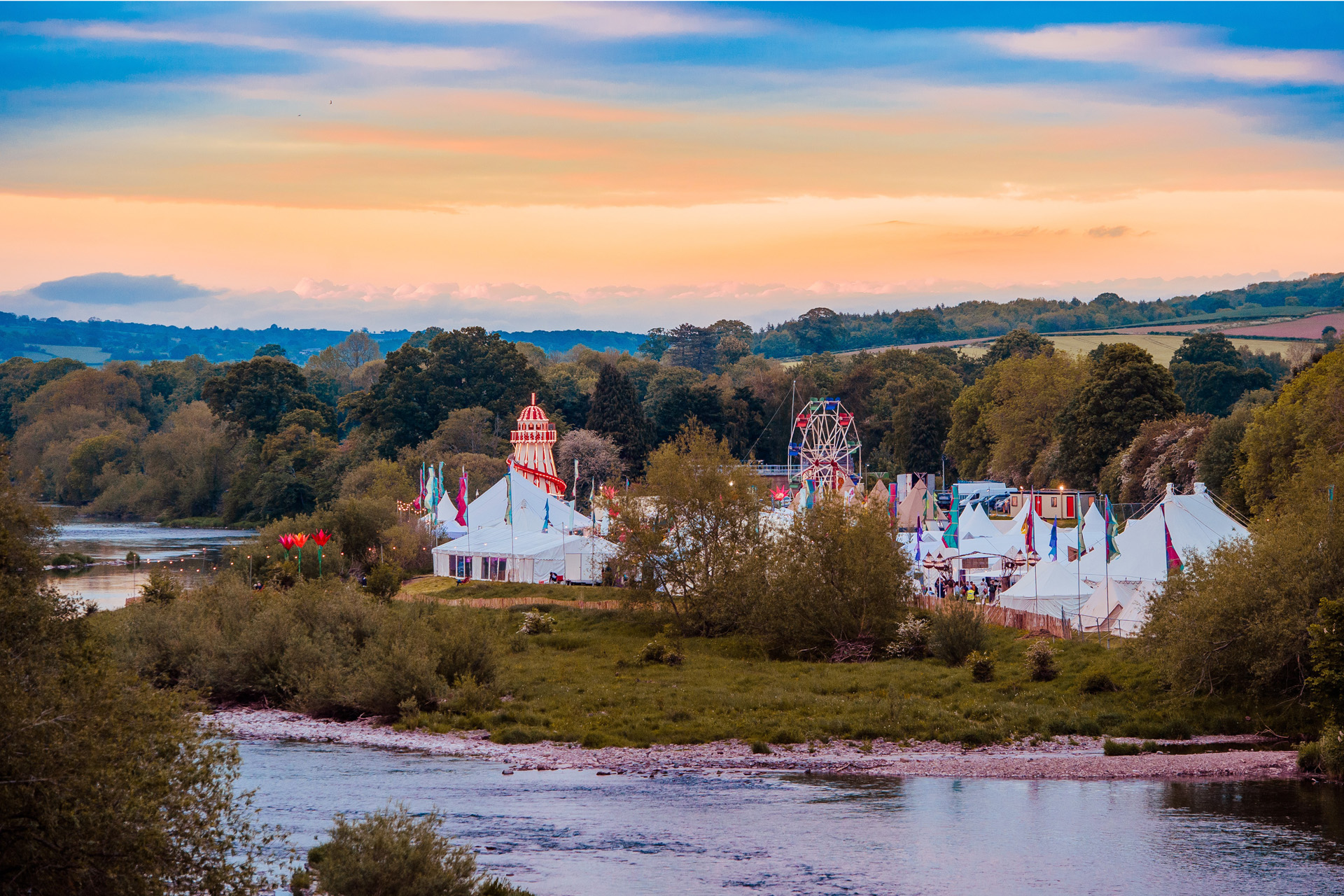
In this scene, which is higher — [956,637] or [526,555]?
[526,555]

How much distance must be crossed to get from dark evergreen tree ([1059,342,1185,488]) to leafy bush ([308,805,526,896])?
7550cm

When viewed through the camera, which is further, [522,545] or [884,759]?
[522,545]

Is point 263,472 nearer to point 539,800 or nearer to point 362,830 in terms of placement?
point 539,800

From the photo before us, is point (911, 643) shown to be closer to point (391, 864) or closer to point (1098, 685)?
point (1098, 685)

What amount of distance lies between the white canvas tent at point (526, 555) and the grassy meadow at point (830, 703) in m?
17.2

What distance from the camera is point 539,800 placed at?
2505 centimetres

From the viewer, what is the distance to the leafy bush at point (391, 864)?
1522cm

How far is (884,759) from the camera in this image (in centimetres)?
2894

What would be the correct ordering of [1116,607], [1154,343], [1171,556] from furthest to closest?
[1154,343] → [1116,607] → [1171,556]

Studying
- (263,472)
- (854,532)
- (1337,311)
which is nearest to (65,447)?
(263,472)

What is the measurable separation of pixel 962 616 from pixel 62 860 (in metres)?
30.8

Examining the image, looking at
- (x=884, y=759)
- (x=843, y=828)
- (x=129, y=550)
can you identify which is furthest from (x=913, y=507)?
(x=129, y=550)

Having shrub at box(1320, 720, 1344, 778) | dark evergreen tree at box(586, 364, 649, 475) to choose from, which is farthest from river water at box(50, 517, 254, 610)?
shrub at box(1320, 720, 1344, 778)

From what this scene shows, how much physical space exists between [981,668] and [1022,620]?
7807mm
